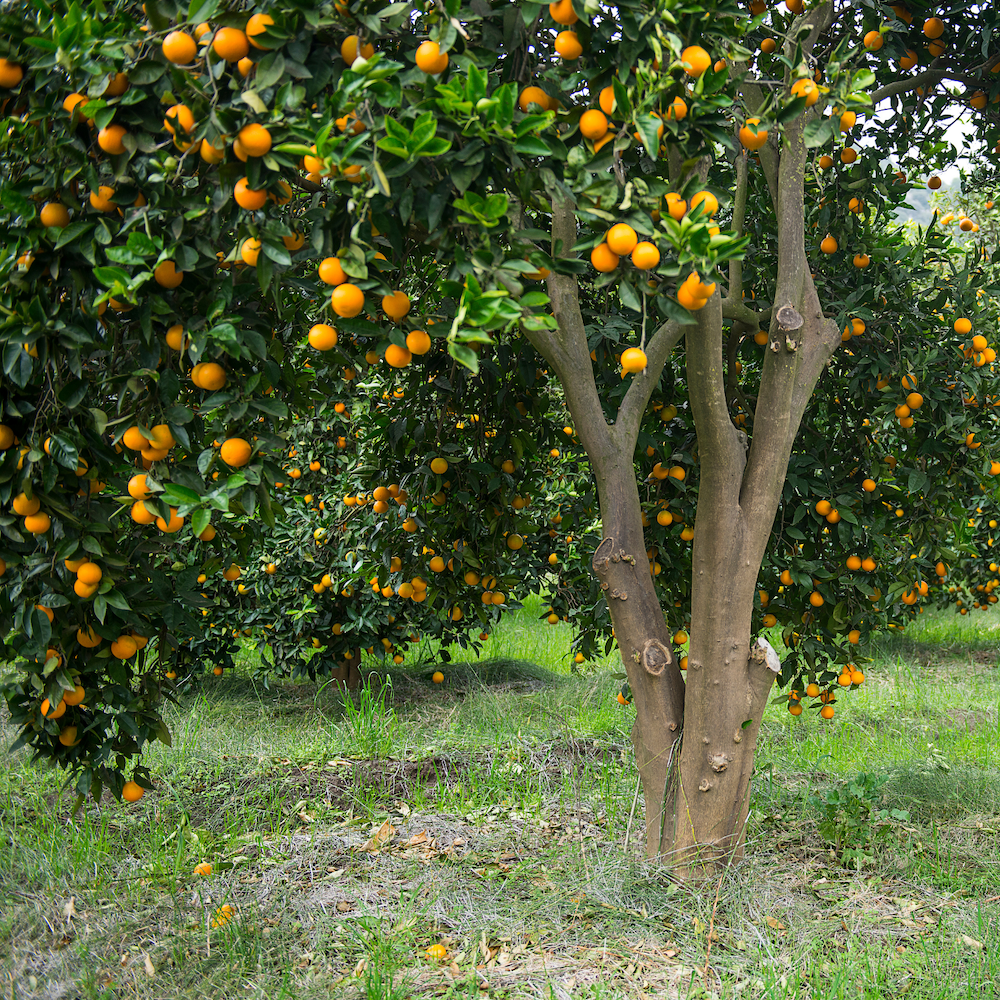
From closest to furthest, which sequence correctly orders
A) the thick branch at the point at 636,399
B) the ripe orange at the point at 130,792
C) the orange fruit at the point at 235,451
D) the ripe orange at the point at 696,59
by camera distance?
the ripe orange at the point at 696,59 < the orange fruit at the point at 235,451 < the ripe orange at the point at 130,792 < the thick branch at the point at 636,399

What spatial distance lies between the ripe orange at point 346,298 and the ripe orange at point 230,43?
464 millimetres

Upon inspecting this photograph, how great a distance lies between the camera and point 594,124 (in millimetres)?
1562

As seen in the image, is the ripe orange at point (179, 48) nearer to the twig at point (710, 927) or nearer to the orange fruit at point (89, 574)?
the orange fruit at point (89, 574)

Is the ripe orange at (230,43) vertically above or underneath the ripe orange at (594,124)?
above

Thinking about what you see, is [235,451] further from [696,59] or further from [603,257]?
[696,59]

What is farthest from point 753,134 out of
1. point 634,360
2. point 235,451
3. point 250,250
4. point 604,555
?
point 604,555

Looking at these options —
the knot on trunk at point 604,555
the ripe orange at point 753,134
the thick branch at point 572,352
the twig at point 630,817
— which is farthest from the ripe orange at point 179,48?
the twig at point 630,817

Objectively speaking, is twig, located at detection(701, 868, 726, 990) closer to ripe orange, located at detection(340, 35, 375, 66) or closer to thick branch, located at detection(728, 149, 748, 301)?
thick branch, located at detection(728, 149, 748, 301)

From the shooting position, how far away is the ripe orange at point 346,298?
4.72 ft

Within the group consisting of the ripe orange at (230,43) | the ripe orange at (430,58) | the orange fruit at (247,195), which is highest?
the ripe orange at (230,43)

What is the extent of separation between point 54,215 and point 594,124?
106 cm

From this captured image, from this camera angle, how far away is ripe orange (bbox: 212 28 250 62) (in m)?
1.46

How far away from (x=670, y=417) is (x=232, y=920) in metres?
2.35

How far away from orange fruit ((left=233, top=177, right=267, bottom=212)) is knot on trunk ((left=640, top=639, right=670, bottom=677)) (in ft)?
5.97
